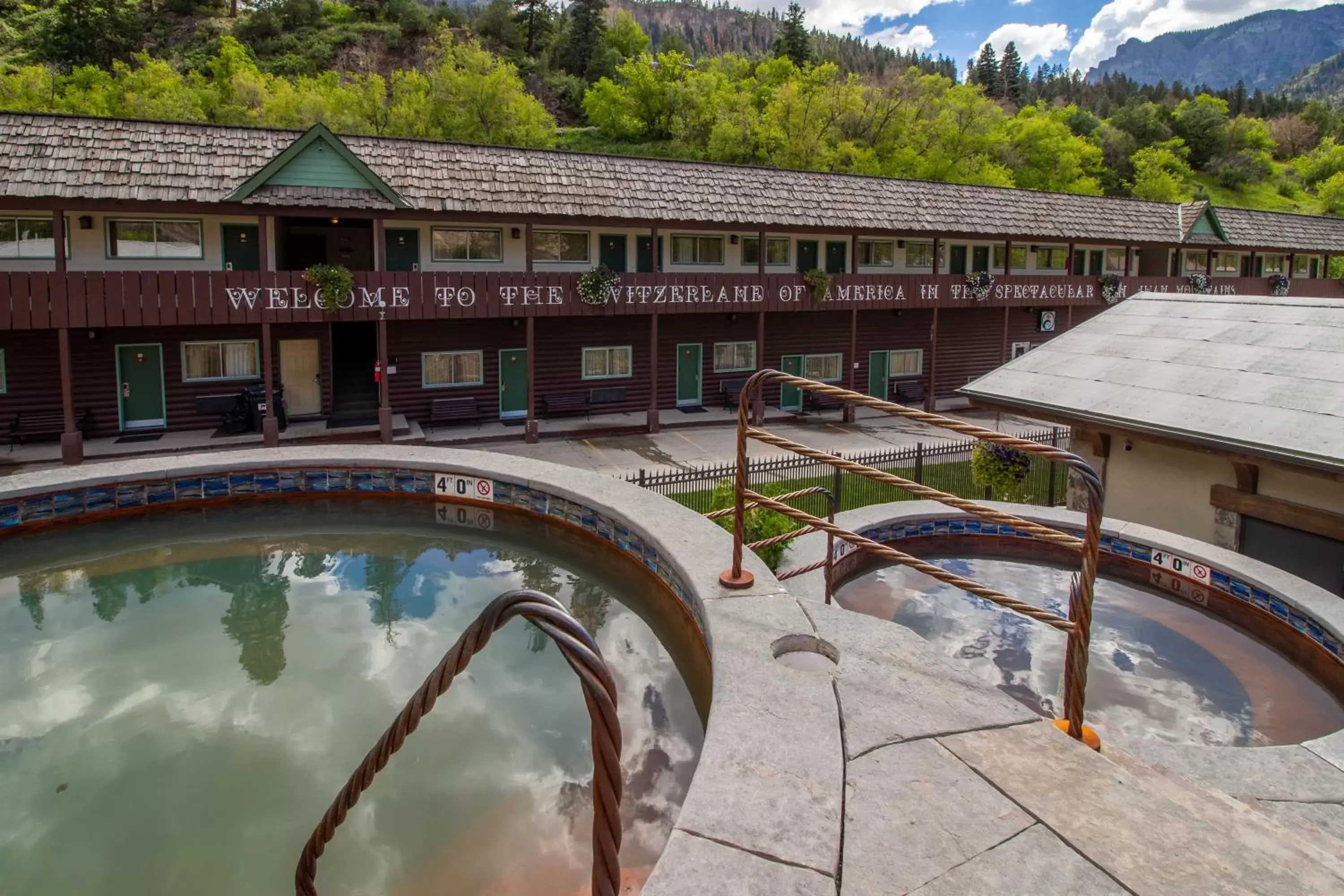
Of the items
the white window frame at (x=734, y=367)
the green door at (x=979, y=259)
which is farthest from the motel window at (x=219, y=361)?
the green door at (x=979, y=259)

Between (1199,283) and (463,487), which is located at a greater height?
(1199,283)

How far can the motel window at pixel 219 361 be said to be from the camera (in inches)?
872

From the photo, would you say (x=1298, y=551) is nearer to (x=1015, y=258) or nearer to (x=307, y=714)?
(x=307, y=714)

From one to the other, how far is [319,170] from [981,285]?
70.9 feet

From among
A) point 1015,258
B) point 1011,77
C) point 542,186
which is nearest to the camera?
point 542,186

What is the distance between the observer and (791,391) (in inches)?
1195

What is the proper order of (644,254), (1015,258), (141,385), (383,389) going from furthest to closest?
(1015,258) → (644,254) → (141,385) → (383,389)

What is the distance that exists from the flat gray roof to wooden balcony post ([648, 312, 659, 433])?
11.5 m

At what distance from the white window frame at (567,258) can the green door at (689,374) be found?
430cm

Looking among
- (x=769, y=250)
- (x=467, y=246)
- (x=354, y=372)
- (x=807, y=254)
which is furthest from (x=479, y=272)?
(x=807, y=254)

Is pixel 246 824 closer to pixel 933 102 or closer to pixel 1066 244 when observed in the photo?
pixel 1066 244

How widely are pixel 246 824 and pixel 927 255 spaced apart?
3130 cm

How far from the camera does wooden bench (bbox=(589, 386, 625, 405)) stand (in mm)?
26453

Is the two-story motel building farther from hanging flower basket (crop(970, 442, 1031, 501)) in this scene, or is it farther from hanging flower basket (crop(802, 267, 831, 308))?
hanging flower basket (crop(970, 442, 1031, 501))
